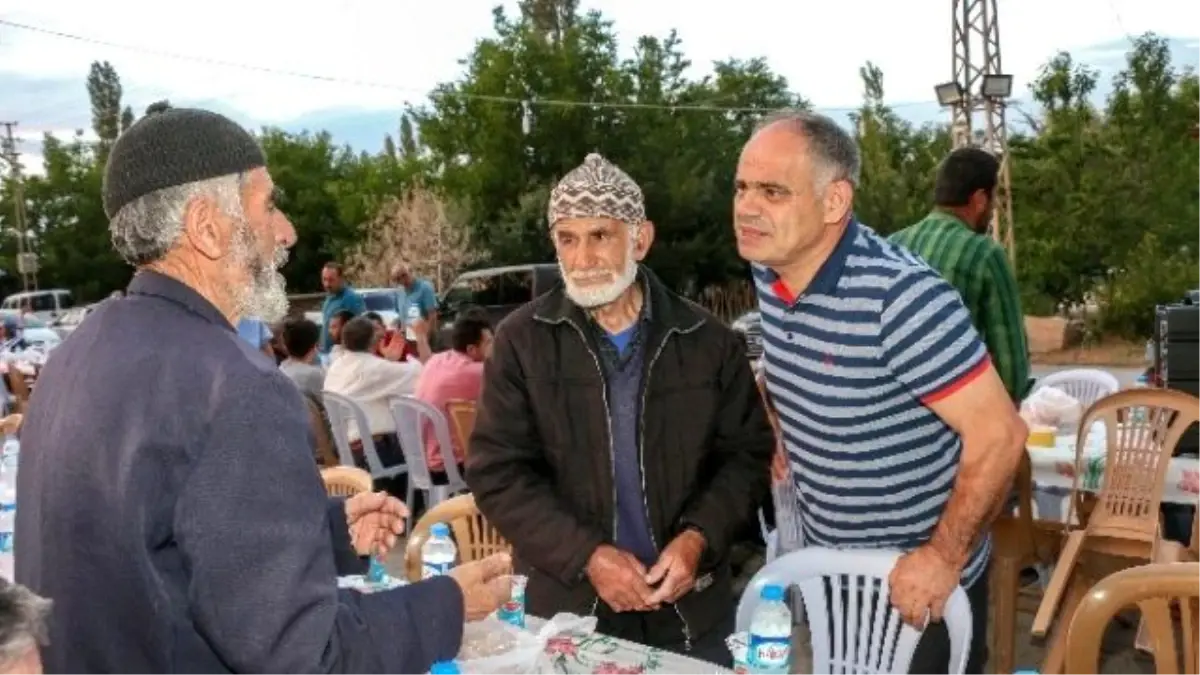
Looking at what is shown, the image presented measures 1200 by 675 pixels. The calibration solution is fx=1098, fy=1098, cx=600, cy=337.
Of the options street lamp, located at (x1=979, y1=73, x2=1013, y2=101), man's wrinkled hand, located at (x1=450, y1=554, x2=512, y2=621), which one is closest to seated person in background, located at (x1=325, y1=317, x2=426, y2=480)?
man's wrinkled hand, located at (x1=450, y1=554, x2=512, y2=621)

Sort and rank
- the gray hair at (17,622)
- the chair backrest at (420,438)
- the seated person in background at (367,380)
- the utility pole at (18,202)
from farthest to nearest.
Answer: the utility pole at (18,202)
the seated person in background at (367,380)
the chair backrest at (420,438)
the gray hair at (17,622)

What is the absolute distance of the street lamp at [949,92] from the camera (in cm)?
1528

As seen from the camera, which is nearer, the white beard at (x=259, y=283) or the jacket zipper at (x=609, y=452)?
the white beard at (x=259, y=283)

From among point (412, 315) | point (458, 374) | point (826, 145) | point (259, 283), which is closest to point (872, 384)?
point (826, 145)

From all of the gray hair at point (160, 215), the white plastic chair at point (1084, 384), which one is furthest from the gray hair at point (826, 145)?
the white plastic chair at point (1084, 384)

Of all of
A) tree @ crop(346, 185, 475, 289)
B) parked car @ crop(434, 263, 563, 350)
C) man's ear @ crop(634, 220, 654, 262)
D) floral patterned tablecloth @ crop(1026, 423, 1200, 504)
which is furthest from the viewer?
tree @ crop(346, 185, 475, 289)

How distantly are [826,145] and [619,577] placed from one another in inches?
42.5

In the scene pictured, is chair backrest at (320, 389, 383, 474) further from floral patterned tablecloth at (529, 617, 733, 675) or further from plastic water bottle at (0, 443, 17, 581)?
floral patterned tablecloth at (529, 617, 733, 675)

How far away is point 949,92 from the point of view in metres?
15.3

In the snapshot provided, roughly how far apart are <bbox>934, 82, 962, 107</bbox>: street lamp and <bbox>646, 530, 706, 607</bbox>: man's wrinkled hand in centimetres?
1403

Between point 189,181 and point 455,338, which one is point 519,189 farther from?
point 189,181

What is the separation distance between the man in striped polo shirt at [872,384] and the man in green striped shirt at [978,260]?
5.05 feet

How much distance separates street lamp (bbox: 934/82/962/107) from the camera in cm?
1528

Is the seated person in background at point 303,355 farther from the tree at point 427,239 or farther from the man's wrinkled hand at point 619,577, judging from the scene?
the tree at point 427,239
